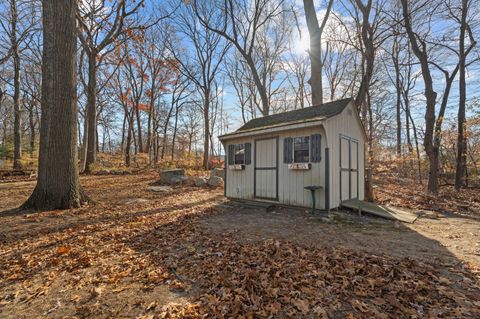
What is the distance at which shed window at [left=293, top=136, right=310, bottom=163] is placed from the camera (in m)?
6.46

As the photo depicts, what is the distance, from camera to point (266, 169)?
7340 mm

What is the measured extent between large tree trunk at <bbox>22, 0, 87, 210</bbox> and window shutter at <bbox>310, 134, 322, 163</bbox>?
646 centimetres

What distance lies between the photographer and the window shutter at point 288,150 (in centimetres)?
677

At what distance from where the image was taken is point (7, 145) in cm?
1884

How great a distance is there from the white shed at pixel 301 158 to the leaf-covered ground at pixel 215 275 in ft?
5.82

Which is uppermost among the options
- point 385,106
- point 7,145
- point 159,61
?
point 159,61

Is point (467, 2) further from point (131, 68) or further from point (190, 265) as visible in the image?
point (131, 68)

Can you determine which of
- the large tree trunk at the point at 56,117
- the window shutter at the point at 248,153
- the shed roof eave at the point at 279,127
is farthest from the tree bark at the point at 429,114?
the large tree trunk at the point at 56,117

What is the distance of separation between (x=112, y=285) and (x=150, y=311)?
0.77 meters

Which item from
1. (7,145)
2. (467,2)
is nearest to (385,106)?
(467,2)

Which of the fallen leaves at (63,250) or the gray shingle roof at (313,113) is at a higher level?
the gray shingle roof at (313,113)

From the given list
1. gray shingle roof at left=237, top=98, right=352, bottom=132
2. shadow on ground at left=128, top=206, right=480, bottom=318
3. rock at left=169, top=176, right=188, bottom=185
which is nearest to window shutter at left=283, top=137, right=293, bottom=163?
gray shingle roof at left=237, top=98, right=352, bottom=132

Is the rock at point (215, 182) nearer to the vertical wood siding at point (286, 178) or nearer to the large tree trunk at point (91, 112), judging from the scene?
the vertical wood siding at point (286, 178)

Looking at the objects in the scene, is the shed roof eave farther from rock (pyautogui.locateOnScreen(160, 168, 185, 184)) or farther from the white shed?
rock (pyautogui.locateOnScreen(160, 168, 185, 184))
